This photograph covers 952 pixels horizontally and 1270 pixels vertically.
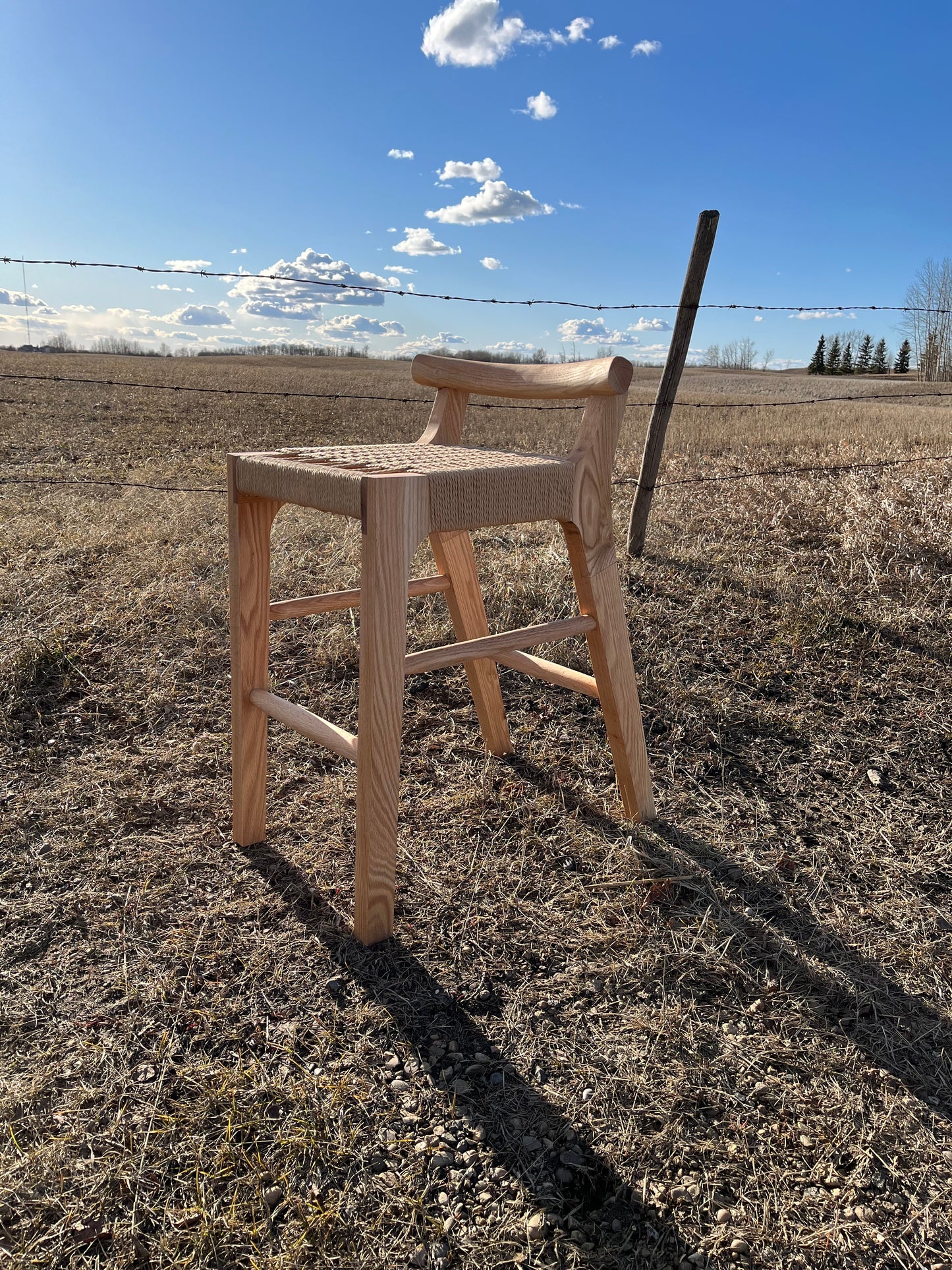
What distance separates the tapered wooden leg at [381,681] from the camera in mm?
1255

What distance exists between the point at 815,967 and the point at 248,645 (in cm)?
129

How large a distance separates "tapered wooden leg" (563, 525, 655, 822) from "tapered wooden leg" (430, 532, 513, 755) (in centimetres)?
31

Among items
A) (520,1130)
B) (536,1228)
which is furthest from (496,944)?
(536,1228)

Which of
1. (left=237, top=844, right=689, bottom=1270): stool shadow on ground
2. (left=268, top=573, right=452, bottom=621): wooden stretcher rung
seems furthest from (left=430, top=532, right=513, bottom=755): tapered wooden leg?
(left=237, top=844, right=689, bottom=1270): stool shadow on ground

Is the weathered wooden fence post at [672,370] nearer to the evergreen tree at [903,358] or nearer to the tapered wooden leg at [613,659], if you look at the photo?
the tapered wooden leg at [613,659]

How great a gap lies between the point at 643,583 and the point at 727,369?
3243cm

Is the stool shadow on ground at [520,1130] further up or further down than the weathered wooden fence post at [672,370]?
further down

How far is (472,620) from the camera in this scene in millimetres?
1987

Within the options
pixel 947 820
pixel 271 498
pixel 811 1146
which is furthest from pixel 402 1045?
pixel 947 820

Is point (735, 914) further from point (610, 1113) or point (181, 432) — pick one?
point (181, 432)

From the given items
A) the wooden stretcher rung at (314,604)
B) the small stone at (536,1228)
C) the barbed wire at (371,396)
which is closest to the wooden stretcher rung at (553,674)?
the wooden stretcher rung at (314,604)

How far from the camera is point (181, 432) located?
8.05 meters

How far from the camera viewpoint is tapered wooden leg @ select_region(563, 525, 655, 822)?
5.45ft

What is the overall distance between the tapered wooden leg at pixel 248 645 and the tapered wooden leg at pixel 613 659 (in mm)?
630
